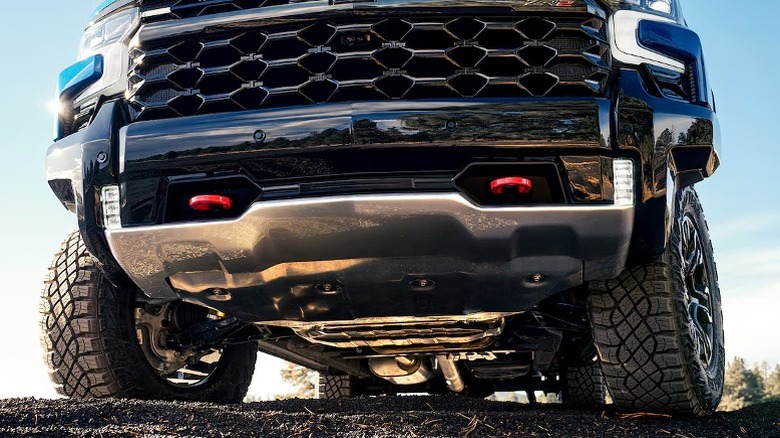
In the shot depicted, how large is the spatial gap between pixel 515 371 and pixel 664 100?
99.7 inches

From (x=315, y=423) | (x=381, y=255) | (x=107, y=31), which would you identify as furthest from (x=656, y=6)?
(x=107, y=31)

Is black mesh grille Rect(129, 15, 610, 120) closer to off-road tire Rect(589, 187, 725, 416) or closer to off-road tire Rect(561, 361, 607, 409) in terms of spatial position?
off-road tire Rect(589, 187, 725, 416)

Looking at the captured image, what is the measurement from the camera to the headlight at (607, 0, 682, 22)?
10.4ft

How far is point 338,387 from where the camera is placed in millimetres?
6406

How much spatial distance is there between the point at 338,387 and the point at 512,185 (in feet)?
12.6

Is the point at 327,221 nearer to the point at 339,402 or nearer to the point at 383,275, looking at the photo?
the point at 383,275

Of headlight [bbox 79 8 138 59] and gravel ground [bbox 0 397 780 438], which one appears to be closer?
gravel ground [bbox 0 397 780 438]

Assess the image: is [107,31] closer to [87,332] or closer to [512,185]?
[87,332]

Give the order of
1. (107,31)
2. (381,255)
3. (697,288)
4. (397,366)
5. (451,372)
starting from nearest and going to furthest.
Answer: (381,255)
(107,31)
(697,288)
(397,366)
(451,372)

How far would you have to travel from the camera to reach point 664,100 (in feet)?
9.99

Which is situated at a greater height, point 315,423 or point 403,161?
point 403,161

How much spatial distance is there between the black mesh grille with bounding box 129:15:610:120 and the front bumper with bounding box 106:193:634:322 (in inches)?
17.1

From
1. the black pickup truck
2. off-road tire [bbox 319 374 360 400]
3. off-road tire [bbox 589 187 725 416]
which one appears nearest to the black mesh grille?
the black pickup truck

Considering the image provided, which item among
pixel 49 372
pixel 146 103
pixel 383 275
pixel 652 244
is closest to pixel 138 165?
pixel 146 103
